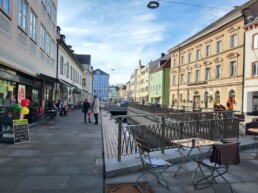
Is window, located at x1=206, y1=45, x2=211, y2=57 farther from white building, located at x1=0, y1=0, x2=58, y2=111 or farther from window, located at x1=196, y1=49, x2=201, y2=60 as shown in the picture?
white building, located at x1=0, y1=0, x2=58, y2=111

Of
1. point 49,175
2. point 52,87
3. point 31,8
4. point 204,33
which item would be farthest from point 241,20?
point 49,175

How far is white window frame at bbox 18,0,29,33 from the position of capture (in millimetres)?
12475

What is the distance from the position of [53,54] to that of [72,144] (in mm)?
14675

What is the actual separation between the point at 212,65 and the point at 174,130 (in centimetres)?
3031

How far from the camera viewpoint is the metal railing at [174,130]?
6.98m

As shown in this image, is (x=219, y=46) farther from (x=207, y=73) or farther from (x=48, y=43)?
(x=48, y=43)

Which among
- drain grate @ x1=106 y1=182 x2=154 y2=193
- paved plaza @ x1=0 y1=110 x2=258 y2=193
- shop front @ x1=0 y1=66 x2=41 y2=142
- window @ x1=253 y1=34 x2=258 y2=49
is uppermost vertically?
window @ x1=253 y1=34 x2=258 y2=49

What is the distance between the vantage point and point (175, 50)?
159ft

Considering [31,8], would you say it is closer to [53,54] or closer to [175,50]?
[53,54]

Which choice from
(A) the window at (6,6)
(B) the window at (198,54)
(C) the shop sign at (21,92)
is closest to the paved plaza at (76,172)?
(C) the shop sign at (21,92)

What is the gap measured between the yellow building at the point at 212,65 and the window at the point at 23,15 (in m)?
24.1

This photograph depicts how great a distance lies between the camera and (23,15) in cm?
1303

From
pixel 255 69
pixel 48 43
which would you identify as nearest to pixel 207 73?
pixel 255 69

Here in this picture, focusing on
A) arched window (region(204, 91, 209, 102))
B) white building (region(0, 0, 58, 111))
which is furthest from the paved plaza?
arched window (region(204, 91, 209, 102))
